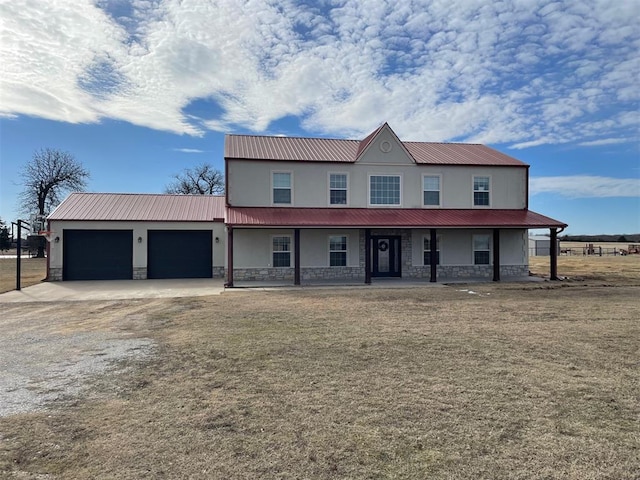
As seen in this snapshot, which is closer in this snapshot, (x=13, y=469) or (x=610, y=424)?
(x=13, y=469)

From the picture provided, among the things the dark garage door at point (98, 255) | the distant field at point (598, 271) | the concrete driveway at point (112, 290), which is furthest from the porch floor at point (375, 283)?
the dark garage door at point (98, 255)

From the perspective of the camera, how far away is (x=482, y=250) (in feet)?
65.0

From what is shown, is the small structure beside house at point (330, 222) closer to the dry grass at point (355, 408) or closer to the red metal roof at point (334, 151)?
the red metal roof at point (334, 151)

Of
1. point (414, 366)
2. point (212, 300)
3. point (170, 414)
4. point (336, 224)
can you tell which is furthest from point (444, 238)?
point (170, 414)

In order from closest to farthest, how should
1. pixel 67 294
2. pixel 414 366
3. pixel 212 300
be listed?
pixel 414 366 → pixel 212 300 → pixel 67 294

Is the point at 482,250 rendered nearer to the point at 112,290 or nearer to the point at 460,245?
the point at 460,245

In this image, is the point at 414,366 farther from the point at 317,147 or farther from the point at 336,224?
the point at 317,147

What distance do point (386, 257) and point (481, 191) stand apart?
5.61 m

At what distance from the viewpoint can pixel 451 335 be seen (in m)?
7.97

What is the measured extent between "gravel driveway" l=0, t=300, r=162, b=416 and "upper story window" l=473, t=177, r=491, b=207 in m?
15.0

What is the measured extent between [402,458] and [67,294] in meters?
15.3

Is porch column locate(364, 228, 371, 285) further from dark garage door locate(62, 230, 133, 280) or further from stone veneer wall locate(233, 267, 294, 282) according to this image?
dark garage door locate(62, 230, 133, 280)

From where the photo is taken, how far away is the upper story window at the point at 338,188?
19.1 m

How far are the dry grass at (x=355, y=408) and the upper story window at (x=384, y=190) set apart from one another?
10.8m
